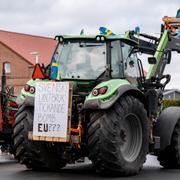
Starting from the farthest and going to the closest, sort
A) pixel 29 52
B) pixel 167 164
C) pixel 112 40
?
pixel 29 52 → pixel 167 164 → pixel 112 40

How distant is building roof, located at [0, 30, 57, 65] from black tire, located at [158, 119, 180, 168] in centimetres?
3986

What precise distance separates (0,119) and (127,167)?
434 cm

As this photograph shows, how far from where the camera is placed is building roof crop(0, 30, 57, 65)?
5197 centimetres

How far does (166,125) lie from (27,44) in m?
43.6

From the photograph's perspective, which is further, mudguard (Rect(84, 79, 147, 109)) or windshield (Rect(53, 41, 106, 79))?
windshield (Rect(53, 41, 106, 79))

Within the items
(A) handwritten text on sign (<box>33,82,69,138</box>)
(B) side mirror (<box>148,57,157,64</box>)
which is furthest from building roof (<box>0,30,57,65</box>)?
(A) handwritten text on sign (<box>33,82,69,138</box>)

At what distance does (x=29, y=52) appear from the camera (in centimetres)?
5269

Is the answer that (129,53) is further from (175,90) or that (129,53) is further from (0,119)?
(175,90)

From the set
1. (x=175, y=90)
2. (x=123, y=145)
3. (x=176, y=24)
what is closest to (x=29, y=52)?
(x=175, y=90)

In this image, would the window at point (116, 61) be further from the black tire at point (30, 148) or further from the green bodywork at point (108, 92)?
the black tire at point (30, 148)

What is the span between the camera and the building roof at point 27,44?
171ft

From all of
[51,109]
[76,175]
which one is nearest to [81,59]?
[51,109]

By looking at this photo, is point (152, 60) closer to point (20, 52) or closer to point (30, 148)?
point (30, 148)

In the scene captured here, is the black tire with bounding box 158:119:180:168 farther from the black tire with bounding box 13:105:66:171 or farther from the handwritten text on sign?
the handwritten text on sign
